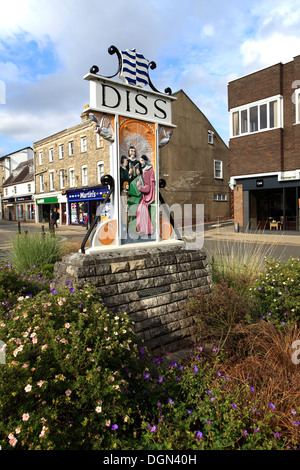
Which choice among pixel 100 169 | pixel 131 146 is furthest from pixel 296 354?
pixel 100 169

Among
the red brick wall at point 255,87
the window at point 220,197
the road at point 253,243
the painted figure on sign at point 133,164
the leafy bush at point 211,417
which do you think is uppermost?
the red brick wall at point 255,87

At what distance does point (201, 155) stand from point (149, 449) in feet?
83.8

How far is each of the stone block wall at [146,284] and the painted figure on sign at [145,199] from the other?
0.39 meters

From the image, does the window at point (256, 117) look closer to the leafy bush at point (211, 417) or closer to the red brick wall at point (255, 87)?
the red brick wall at point (255, 87)

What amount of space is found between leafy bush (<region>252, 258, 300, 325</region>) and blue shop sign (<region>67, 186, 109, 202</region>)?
20.6m

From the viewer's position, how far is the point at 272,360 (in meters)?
3.05

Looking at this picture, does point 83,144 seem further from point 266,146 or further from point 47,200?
point 266,146

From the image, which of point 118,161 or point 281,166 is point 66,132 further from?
point 118,161

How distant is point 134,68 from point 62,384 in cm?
481

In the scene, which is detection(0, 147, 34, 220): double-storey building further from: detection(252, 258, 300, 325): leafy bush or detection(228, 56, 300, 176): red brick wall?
detection(252, 258, 300, 325): leafy bush

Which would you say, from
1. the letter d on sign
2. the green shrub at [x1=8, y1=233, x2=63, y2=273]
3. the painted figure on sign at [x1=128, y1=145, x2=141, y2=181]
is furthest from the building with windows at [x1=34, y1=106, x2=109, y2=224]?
the letter d on sign

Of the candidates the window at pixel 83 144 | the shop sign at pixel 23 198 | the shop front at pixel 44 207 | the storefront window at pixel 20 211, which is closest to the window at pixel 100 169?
the window at pixel 83 144

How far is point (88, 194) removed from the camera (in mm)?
26594

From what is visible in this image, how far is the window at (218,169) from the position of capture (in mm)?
27438
